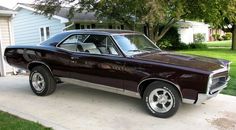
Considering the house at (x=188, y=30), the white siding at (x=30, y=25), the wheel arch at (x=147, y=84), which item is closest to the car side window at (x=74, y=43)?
the wheel arch at (x=147, y=84)

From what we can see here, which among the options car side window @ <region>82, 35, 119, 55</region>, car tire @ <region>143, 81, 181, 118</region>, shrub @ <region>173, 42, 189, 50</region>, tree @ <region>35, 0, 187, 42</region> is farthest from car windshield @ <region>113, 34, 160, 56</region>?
shrub @ <region>173, 42, 189, 50</region>

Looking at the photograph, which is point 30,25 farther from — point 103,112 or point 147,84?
point 147,84

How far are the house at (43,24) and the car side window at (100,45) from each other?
13.3 metres

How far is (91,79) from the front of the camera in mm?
6371

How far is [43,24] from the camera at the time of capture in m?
22.8

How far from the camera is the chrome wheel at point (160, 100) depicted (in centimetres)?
549

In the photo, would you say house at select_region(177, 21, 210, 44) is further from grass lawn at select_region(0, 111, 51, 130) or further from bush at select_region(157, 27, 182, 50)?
grass lawn at select_region(0, 111, 51, 130)

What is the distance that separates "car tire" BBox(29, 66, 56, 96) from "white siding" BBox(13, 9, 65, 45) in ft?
48.4

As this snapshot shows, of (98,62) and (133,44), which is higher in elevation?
(133,44)

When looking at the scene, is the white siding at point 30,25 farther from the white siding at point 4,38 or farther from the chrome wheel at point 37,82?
the chrome wheel at point 37,82

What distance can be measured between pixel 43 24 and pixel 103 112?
1818cm

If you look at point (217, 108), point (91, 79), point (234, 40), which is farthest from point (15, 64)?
point (234, 40)

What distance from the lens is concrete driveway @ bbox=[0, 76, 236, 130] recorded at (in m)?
5.24

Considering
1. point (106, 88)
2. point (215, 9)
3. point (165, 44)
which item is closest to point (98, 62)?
A: point (106, 88)
